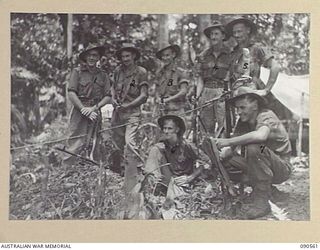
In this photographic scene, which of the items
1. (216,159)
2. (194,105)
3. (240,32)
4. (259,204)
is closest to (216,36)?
(240,32)

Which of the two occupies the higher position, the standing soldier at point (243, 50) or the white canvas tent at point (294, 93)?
the standing soldier at point (243, 50)

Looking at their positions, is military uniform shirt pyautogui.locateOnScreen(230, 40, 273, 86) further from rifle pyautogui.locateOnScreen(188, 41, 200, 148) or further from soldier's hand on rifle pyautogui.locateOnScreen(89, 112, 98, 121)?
soldier's hand on rifle pyautogui.locateOnScreen(89, 112, 98, 121)

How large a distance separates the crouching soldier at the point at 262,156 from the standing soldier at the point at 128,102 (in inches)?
8.4

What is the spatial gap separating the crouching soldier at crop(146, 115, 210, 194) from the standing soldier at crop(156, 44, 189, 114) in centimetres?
3

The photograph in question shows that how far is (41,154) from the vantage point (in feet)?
3.52

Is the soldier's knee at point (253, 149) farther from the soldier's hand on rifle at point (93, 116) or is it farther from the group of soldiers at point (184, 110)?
the soldier's hand on rifle at point (93, 116)

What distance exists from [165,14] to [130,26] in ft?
0.26

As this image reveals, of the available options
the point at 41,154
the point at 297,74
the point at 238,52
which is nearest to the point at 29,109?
the point at 41,154

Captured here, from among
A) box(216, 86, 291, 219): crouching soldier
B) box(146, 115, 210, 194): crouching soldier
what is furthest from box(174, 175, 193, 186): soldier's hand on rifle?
box(216, 86, 291, 219): crouching soldier

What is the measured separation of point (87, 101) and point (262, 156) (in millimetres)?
382

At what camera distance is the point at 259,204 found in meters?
1.06

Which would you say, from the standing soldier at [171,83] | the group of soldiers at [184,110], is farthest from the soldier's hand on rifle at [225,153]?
the standing soldier at [171,83]

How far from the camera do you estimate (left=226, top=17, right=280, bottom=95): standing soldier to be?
1.07 metres

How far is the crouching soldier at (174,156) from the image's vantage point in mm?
1073
